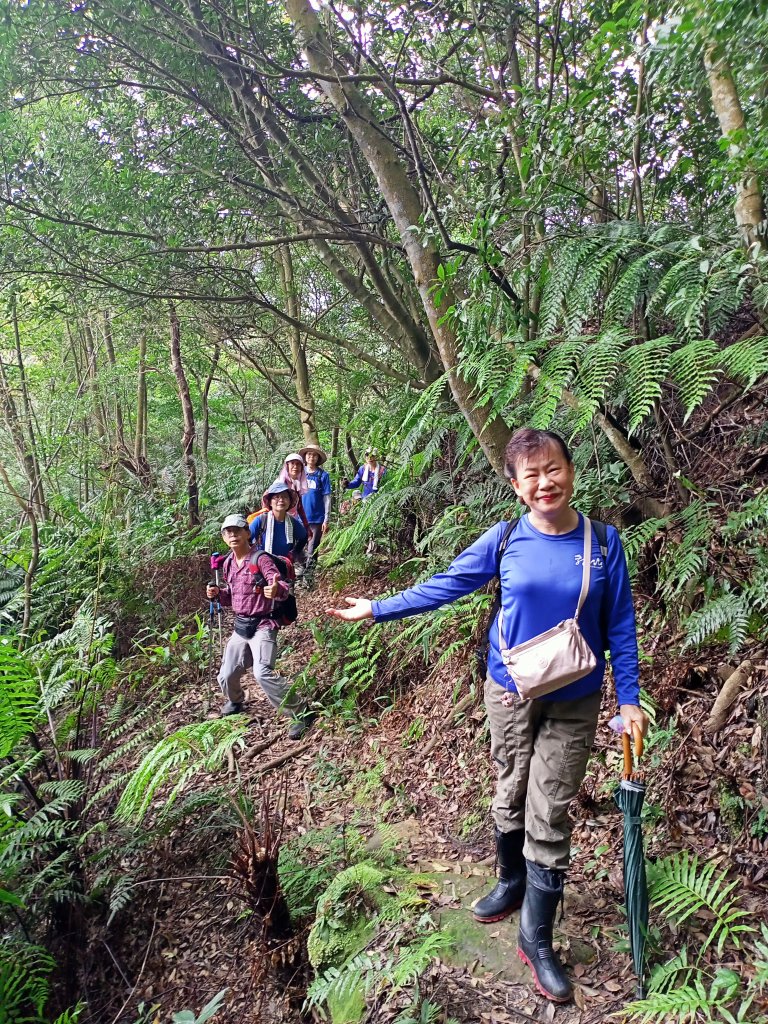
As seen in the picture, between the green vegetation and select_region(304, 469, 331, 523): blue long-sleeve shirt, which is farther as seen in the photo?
select_region(304, 469, 331, 523): blue long-sleeve shirt

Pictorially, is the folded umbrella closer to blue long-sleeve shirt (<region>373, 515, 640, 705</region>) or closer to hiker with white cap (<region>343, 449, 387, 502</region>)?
blue long-sleeve shirt (<region>373, 515, 640, 705</region>)

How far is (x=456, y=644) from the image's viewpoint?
4.39 m

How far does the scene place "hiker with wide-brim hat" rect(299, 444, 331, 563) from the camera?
27.2 ft

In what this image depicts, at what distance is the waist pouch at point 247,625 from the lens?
16.7 feet

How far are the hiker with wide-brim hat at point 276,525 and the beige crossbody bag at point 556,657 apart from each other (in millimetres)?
4292

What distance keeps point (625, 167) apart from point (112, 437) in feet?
→ 37.6

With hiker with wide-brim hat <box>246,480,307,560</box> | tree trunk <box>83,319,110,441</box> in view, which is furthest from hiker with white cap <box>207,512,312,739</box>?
tree trunk <box>83,319,110,441</box>

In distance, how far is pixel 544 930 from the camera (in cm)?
236

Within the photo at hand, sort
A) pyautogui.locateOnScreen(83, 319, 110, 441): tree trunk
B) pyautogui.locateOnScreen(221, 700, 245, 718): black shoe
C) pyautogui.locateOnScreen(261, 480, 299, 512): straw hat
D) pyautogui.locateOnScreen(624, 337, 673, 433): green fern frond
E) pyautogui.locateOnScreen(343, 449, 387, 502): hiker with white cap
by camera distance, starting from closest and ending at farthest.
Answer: pyautogui.locateOnScreen(624, 337, 673, 433): green fern frond → pyautogui.locateOnScreen(221, 700, 245, 718): black shoe → pyautogui.locateOnScreen(261, 480, 299, 512): straw hat → pyautogui.locateOnScreen(343, 449, 387, 502): hiker with white cap → pyautogui.locateOnScreen(83, 319, 110, 441): tree trunk

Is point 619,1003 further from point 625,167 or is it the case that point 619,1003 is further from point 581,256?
point 625,167

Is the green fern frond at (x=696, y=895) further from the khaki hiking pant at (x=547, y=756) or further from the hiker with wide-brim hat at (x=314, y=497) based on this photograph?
the hiker with wide-brim hat at (x=314, y=497)

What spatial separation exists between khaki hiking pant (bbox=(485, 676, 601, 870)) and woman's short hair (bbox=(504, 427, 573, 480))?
93 cm

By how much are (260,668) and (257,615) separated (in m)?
0.44

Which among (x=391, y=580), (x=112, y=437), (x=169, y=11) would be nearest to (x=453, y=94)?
(x=169, y=11)
